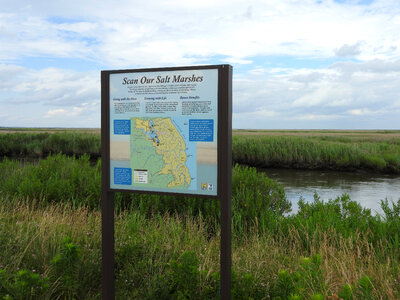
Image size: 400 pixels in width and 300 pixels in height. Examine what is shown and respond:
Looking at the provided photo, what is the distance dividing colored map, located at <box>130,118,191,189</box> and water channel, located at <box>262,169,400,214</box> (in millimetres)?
8564

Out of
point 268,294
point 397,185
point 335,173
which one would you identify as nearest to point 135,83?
point 268,294

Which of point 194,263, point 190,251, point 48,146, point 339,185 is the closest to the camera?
point 190,251

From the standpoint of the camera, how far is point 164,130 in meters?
3.66

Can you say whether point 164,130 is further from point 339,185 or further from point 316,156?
point 316,156

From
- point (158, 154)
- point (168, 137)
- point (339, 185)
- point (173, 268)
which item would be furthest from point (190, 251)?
point (339, 185)

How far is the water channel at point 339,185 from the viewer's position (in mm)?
13625

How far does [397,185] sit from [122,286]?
616 inches

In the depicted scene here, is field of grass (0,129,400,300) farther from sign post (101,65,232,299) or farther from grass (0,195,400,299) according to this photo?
sign post (101,65,232,299)

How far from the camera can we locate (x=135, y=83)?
3.87 meters

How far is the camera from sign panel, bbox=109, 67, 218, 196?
3473mm

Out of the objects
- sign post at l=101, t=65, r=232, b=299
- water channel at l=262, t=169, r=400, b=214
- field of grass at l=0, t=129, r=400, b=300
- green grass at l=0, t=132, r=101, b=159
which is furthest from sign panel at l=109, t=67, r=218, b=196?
green grass at l=0, t=132, r=101, b=159

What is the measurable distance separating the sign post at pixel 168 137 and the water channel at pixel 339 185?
8.54 metres

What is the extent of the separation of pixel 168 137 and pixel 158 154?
206mm

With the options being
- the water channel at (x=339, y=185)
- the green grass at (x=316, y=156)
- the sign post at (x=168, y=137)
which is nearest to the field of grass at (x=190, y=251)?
the sign post at (x=168, y=137)
